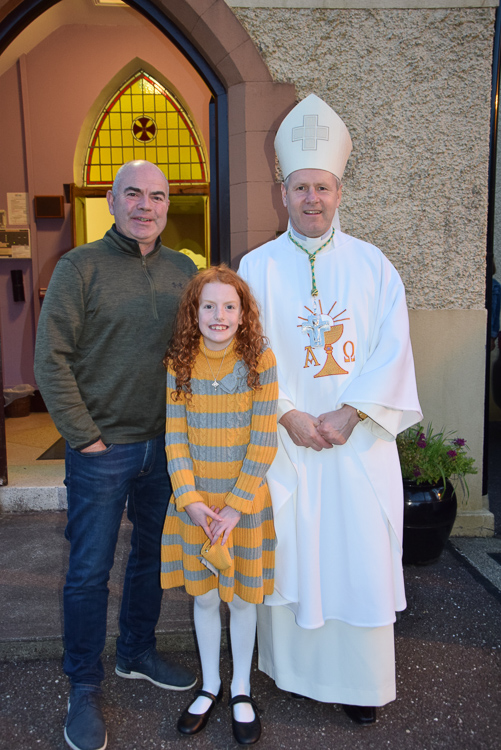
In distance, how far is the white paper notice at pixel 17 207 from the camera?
7.16 m

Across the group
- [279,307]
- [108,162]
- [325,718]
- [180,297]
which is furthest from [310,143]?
[108,162]

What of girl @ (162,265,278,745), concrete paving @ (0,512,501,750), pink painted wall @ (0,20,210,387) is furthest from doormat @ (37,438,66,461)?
girl @ (162,265,278,745)

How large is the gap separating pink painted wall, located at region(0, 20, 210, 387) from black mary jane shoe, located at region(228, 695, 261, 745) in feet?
19.5

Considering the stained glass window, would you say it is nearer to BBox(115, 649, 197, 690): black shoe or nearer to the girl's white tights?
BBox(115, 649, 197, 690): black shoe

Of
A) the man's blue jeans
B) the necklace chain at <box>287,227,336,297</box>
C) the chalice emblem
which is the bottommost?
the man's blue jeans

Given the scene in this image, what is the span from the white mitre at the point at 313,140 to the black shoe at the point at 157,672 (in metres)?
2.01

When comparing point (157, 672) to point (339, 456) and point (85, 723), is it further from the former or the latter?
point (339, 456)

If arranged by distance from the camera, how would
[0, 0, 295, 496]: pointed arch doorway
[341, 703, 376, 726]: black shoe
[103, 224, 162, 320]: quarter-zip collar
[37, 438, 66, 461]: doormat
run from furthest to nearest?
1. [37, 438, 66, 461]: doormat
2. [0, 0, 295, 496]: pointed arch doorway
3. [341, 703, 376, 726]: black shoe
4. [103, 224, 162, 320]: quarter-zip collar

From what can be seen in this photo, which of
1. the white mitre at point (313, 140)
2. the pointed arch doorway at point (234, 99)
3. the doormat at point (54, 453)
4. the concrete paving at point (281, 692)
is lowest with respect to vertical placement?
the concrete paving at point (281, 692)

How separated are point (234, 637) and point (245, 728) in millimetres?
297

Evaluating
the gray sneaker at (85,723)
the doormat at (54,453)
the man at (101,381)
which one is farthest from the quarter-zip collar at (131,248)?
the doormat at (54,453)

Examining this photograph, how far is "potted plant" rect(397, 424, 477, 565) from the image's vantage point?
328 centimetres

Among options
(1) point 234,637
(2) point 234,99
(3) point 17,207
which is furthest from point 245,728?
(3) point 17,207

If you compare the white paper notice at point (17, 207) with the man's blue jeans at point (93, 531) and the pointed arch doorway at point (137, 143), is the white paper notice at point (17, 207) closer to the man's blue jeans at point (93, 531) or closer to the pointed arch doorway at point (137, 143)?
the pointed arch doorway at point (137, 143)
